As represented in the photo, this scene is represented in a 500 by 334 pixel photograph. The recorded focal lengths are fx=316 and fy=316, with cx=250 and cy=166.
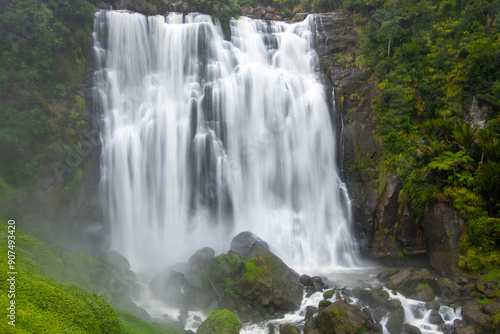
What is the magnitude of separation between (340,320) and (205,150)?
1169cm

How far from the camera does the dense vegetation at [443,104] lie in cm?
1391

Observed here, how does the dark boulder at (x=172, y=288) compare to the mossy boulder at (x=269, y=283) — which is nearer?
the mossy boulder at (x=269, y=283)

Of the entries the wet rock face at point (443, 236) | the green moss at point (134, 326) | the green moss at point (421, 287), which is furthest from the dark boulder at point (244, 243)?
the wet rock face at point (443, 236)

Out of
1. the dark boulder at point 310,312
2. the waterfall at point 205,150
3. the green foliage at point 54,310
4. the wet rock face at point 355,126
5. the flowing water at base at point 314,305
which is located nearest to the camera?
the green foliage at point 54,310

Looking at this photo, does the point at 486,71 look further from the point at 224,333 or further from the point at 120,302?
the point at 120,302

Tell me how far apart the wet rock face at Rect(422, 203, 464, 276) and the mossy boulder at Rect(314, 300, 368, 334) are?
19.8 feet

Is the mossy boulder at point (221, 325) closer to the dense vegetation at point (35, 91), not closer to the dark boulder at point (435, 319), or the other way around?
the dark boulder at point (435, 319)

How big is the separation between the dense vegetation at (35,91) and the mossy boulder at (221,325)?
10.8 metres

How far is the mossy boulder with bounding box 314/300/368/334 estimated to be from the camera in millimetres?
10719

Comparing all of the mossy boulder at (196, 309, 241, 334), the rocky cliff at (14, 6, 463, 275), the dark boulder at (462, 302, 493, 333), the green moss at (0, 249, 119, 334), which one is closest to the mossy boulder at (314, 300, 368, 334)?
the mossy boulder at (196, 309, 241, 334)

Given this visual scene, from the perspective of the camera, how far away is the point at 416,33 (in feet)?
67.6

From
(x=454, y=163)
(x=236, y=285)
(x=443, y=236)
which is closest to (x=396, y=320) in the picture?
(x=443, y=236)

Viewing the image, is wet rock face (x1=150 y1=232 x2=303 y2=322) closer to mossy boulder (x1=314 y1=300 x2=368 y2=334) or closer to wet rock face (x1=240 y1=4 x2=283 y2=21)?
mossy boulder (x1=314 y1=300 x2=368 y2=334)

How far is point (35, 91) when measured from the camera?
52.0 feet
